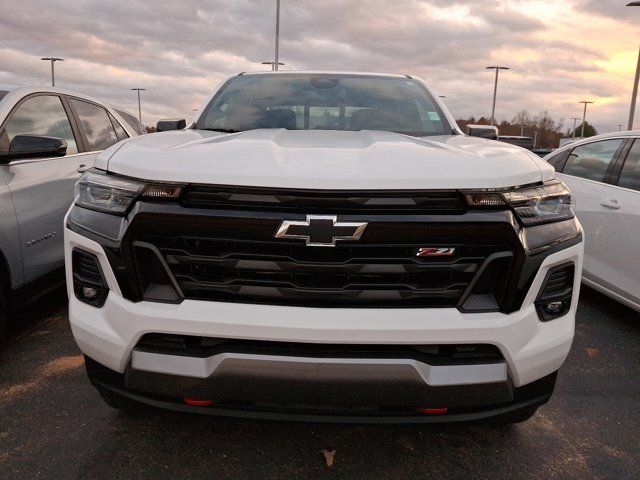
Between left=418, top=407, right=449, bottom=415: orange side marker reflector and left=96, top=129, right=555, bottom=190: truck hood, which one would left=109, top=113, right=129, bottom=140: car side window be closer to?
left=96, top=129, right=555, bottom=190: truck hood

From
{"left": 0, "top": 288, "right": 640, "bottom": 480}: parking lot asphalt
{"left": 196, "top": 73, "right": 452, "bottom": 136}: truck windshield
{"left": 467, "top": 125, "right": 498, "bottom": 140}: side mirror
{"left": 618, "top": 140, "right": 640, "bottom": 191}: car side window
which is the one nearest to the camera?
{"left": 0, "top": 288, "right": 640, "bottom": 480}: parking lot asphalt

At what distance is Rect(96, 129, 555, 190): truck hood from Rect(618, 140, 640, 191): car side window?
8.02 feet

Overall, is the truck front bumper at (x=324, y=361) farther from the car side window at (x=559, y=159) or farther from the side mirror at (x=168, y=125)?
the car side window at (x=559, y=159)

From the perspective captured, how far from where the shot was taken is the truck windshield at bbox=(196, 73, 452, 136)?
3344mm

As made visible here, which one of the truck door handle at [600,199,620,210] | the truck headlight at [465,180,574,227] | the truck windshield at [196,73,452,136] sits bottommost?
the truck door handle at [600,199,620,210]

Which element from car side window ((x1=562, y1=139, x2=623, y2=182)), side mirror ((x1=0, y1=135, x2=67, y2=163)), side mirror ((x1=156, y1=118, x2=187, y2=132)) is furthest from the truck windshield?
car side window ((x1=562, y1=139, x2=623, y2=182))

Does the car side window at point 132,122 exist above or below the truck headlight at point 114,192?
above

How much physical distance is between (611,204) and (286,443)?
130 inches

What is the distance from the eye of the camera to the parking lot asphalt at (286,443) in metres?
2.30

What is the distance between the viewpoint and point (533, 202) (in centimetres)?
197


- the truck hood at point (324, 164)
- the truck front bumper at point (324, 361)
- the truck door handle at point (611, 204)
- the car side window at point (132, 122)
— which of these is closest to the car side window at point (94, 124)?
the car side window at point (132, 122)

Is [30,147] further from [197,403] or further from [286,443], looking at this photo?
[286,443]

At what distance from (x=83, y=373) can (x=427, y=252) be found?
92.1 inches

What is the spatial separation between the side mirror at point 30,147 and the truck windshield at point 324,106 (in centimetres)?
94
